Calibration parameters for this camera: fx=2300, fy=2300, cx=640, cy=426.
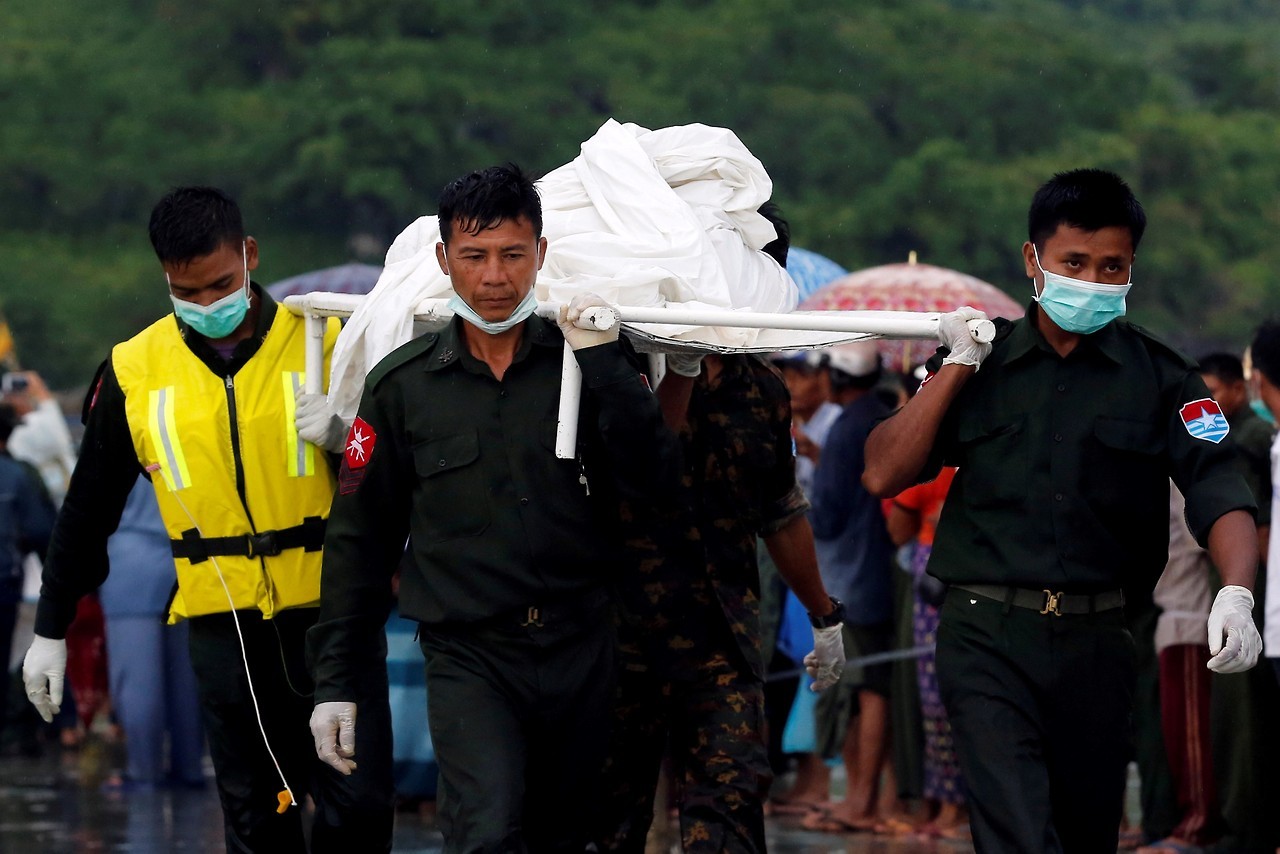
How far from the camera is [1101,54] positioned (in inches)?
1563

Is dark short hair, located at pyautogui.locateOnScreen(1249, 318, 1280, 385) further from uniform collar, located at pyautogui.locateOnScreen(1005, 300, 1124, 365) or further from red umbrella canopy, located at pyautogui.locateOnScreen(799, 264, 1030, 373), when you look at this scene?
uniform collar, located at pyautogui.locateOnScreen(1005, 300, 1124, 365)

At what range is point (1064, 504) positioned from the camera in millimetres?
5547

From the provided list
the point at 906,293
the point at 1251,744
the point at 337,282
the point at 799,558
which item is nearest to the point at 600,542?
the point at 799,558

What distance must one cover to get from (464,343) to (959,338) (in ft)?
3.99

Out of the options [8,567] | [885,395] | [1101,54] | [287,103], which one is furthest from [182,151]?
[885,395]

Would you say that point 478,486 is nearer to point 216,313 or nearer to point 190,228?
point 216,313

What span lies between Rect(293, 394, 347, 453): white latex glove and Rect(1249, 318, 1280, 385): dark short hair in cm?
374

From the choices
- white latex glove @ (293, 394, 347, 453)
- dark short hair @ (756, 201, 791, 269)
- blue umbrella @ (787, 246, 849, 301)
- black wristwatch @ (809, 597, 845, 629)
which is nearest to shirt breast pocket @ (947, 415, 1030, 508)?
dark short hair @ (756, 201, 791, 269)

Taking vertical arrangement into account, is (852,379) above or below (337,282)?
below

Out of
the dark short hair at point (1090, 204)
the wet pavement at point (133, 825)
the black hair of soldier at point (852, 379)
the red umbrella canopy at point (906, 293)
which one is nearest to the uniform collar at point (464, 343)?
the dark short hair at point (1090, 204)

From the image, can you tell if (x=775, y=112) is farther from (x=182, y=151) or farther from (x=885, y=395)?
(x=885, y=395)

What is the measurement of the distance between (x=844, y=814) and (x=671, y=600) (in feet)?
14.0

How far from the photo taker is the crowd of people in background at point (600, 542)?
5.53 metres

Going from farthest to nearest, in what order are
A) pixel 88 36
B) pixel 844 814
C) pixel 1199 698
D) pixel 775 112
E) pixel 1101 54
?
pixel 88 36
pixel 1101 54
pixel 775 112
pixel 844 814
pixel 1199 698
